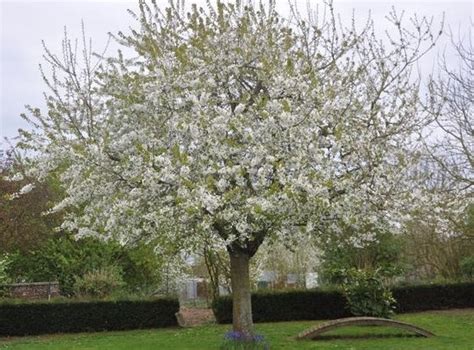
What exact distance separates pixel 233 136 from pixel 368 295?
272 inches

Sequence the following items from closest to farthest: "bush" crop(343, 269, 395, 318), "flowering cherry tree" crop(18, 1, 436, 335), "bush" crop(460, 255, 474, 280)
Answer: "flowering cherry tree" crop(18, 1, 436, 335) < "bush" crop(343, 269, 395, 318) < "bush" crop(460, 255, 474, 280)

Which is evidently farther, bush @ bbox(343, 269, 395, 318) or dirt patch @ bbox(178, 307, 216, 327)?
dirt patch @ bbox(178, 307, 216, 327)

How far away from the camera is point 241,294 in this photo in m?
11.1

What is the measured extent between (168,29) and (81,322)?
8.53 metres

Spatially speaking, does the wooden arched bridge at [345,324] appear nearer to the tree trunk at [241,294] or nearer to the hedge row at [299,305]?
the tree trunk at [241,294]

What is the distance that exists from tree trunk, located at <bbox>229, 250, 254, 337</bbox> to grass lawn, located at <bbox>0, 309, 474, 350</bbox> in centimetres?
74

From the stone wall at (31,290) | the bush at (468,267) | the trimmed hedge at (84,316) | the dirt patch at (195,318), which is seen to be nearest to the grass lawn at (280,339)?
the trimmed hedge at (84,316)

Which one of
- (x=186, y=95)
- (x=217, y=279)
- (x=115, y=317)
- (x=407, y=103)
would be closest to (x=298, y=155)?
(x=186, y=95)

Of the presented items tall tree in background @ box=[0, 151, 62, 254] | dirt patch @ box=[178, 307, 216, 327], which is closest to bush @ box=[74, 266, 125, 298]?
tall tree in background @ box=[0, 151, 62, 254]

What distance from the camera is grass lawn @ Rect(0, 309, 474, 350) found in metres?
11.2

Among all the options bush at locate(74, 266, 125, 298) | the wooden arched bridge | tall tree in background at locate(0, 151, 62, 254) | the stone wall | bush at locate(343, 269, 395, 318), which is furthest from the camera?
the stone wall

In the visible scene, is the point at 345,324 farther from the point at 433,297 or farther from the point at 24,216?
the point at 24,216

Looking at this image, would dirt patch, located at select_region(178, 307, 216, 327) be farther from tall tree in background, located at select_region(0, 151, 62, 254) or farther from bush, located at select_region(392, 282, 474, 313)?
bush, located at select_region(392, 282, 474, 313)

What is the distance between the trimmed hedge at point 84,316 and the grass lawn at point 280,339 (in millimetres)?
578
